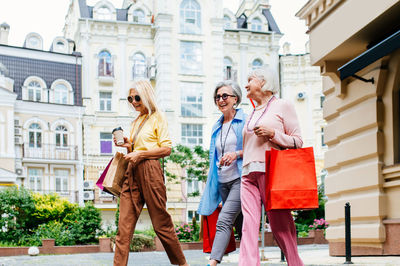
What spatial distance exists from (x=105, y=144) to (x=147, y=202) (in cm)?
3397

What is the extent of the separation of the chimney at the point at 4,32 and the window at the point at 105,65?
20.4ft

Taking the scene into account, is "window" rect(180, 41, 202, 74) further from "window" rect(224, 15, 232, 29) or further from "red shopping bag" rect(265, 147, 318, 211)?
"red shopping bag" rect(265, 147, 318, 211)

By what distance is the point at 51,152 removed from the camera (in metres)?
37.8

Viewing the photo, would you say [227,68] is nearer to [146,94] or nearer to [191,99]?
[191,99]

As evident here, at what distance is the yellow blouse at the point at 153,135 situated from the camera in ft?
21.9

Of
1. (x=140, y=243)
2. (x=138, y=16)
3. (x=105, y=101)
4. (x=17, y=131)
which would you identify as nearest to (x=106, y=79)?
(x=105, y=101)

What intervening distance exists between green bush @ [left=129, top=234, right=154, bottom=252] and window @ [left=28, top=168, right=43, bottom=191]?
18.5 metres

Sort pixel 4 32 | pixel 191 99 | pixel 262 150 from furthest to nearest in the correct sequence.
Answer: pixel 191 99, pixel 4 32, pixel 262 150

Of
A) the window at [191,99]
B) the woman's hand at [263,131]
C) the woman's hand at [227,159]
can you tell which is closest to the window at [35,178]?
the window at [191,99]

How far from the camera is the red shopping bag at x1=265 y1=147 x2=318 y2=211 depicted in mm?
5738

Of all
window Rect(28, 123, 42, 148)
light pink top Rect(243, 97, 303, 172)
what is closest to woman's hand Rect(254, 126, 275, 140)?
light pink top Rect(243, 97, 303, 172)

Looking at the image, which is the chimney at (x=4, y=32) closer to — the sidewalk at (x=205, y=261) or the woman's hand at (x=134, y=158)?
the sidewalk at (x=205, y=261)

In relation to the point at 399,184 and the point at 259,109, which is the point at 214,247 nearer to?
the point at 259,109

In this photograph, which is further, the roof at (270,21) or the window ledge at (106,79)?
the roof at (270,21)
